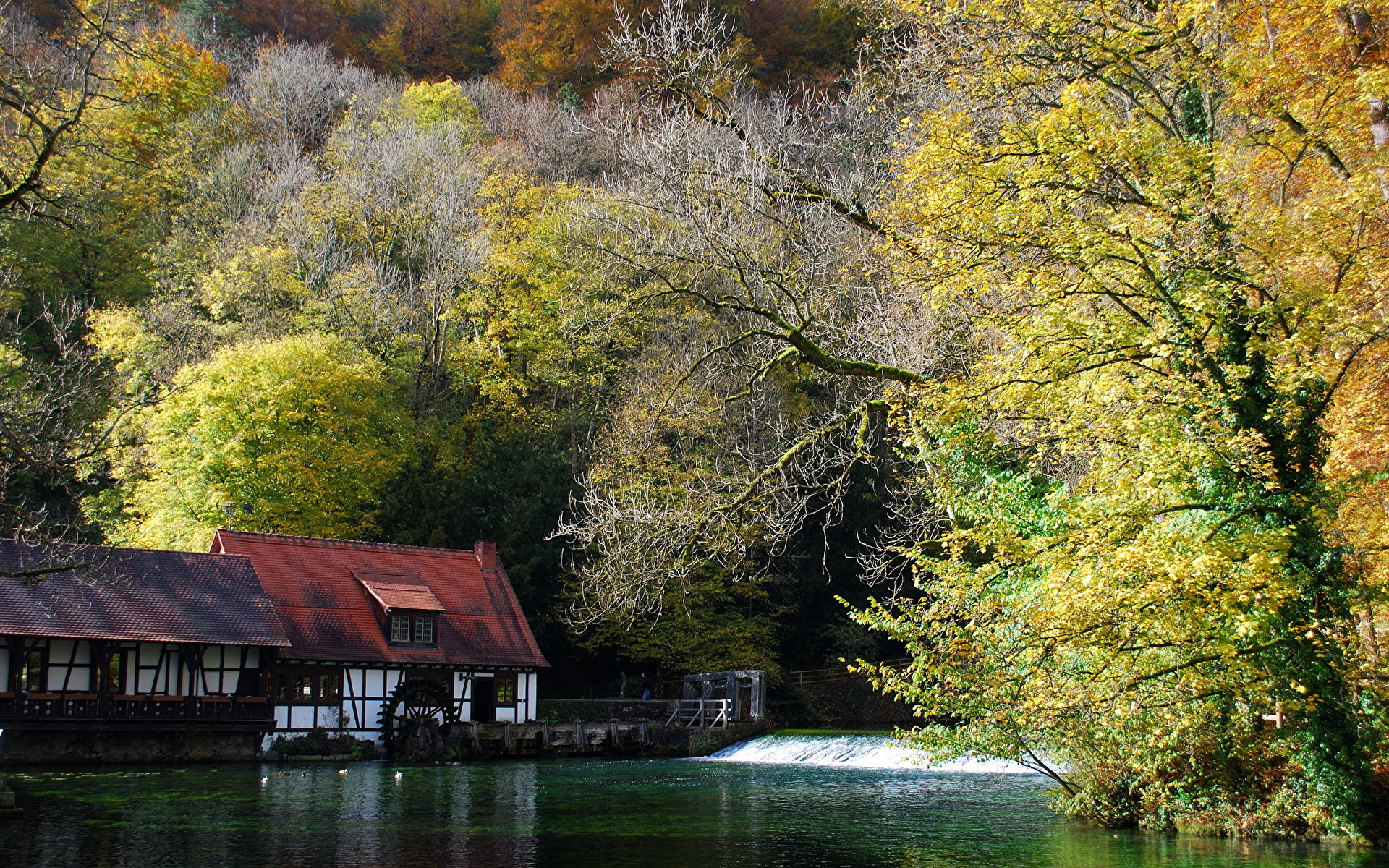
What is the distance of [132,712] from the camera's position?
25656mm

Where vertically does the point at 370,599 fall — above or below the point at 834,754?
above

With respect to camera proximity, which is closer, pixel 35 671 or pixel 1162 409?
pixel 1162 409

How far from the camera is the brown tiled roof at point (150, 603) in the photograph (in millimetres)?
24672

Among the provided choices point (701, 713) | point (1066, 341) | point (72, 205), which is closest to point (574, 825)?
point (1066, 341)

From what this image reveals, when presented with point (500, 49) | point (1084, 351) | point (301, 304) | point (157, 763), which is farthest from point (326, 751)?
point (500, 49)

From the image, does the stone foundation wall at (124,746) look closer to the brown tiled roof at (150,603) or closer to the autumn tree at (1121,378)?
the brown tiled roof at (150,603)

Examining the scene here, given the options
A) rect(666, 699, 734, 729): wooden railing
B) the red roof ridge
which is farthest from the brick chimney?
rect(666, 699, 734, 729): wooden railing

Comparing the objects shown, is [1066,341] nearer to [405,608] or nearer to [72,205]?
[72,205]

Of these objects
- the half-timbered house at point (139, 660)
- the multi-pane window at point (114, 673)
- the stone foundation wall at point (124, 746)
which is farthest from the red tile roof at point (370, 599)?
the multi-pane window at point (114, 673)

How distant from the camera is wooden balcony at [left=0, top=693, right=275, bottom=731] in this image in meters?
24.5

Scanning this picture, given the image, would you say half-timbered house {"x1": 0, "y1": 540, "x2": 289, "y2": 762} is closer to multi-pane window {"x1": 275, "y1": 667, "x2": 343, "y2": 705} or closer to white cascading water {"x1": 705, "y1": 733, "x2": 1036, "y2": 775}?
multi-pane window {"x1": 275, "y1": 667, "x2": 343, "y2": 705}

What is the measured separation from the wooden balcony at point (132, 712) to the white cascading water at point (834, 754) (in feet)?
37.9

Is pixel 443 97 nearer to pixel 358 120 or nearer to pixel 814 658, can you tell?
pixel 358 120

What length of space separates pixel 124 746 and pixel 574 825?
1729 centimetres
